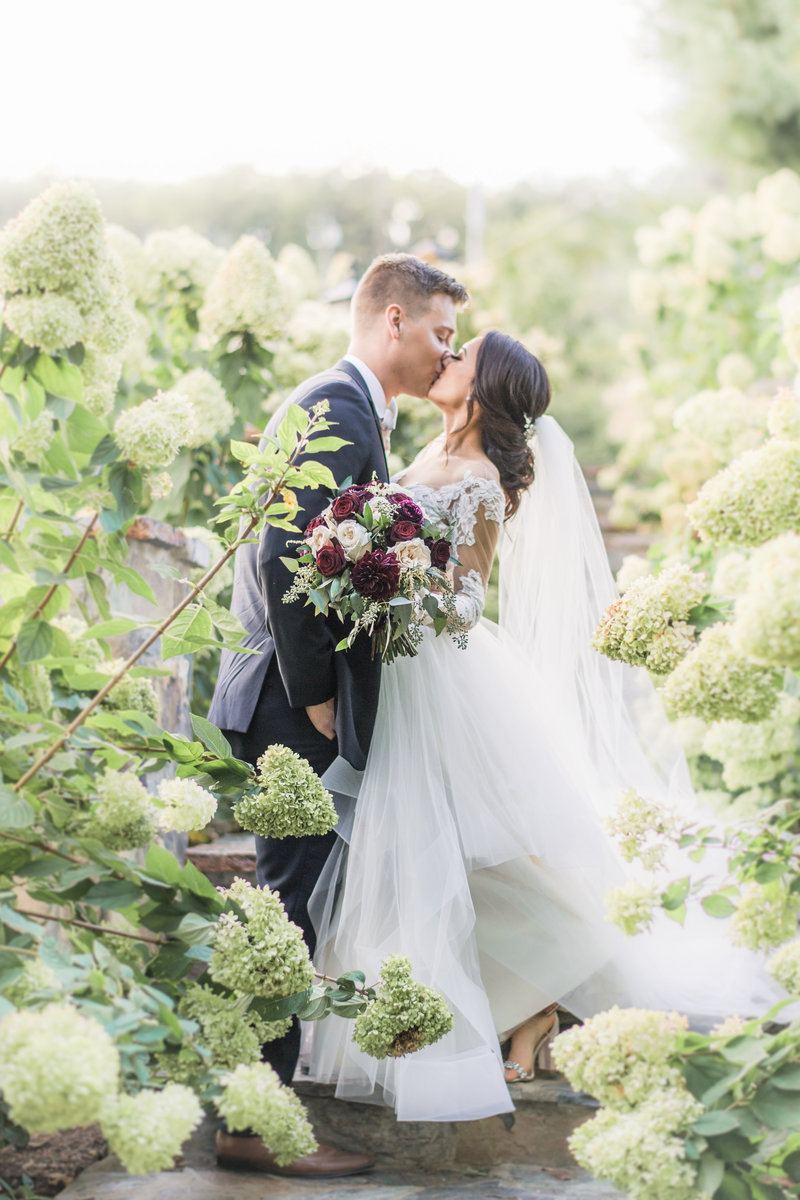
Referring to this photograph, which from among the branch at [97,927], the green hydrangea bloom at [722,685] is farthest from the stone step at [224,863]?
the green hydrangea bloom at [722,685]

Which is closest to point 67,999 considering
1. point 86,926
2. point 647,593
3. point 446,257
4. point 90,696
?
point 86,926

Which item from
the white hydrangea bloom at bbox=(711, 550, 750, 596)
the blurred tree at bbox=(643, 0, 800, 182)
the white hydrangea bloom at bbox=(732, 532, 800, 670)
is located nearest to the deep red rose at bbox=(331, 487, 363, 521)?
the white hydrangea bloom at bbox=(732, 532, 800, 670)

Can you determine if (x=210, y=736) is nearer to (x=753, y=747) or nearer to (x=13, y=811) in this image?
(x=13, y=811)

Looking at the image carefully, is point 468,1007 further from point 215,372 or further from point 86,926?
point 215,372

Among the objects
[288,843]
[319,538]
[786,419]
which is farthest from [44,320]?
[288,843]

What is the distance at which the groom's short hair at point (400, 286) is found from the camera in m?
2.89

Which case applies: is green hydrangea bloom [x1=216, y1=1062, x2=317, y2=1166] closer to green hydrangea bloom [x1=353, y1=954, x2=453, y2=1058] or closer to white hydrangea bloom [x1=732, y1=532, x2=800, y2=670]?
green hydrangea bloom [x1=353, y1=954, x2=453, y2=1058]

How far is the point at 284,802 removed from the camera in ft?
6.35

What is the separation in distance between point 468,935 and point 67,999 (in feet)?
3.80

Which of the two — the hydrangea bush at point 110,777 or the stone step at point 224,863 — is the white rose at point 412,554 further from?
the stone step at point 224,863

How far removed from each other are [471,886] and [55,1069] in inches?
53.7

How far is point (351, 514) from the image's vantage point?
2219 millimetres

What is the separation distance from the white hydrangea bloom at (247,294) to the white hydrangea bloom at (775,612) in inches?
91.8

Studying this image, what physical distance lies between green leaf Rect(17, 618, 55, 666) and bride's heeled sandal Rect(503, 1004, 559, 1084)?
1449 mm
